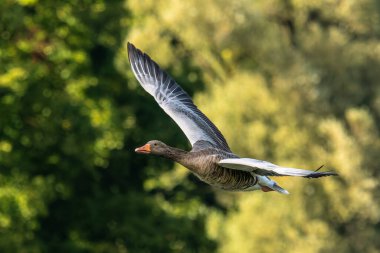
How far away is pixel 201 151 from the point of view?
1864cm

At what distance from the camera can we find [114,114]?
37.0 metres

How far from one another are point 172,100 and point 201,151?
9.55 feet

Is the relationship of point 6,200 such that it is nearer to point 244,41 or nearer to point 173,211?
point 173,211

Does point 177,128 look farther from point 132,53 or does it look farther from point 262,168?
point 262,168

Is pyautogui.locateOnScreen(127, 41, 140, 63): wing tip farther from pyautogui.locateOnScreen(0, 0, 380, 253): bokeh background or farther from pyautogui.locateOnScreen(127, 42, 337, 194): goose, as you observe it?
pyautogui.locateOnScreen(0, 0, 380, 253): bokeh background

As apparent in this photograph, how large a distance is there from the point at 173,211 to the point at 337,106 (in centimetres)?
842

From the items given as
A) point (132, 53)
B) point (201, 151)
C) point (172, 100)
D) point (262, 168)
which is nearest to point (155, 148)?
point (201, 151)

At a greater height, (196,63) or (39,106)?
(196,63)

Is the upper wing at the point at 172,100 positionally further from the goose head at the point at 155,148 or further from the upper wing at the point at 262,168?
the upper wing at the point at 262,168

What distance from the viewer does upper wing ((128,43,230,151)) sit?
795 inches

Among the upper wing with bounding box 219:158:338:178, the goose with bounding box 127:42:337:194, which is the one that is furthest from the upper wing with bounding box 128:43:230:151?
the upper wing with bounding box 219:158:338:178

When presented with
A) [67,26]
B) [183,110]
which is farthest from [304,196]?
[183,110]

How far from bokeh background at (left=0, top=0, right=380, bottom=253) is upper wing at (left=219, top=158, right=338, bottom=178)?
1414cm

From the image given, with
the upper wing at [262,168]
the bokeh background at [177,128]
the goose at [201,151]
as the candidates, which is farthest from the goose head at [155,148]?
the bokeh background at [177,128]
